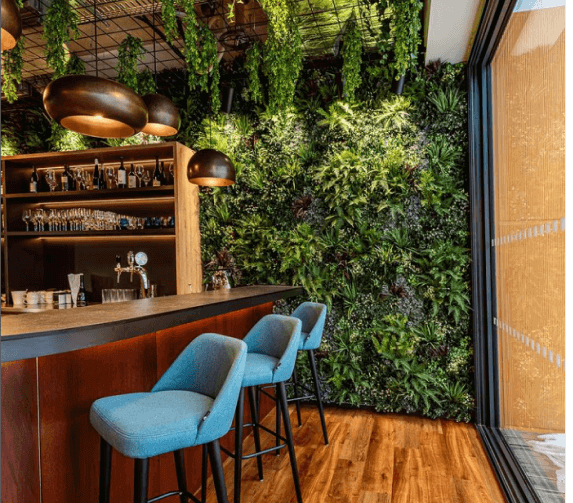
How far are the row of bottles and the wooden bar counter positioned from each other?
2.59 m

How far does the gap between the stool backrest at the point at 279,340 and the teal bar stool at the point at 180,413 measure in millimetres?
618

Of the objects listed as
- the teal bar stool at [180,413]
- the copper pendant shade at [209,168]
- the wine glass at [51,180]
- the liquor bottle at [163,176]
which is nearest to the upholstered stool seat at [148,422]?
the teal bar stool at [180,413]

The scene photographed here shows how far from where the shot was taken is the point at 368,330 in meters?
4.25

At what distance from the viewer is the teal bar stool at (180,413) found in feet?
5.07

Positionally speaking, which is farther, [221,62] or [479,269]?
[221,62]

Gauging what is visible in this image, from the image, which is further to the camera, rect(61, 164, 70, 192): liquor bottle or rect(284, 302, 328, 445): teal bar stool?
rect(61, 164, 70, 192): liquor bottle

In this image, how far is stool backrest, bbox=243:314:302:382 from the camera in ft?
8.34

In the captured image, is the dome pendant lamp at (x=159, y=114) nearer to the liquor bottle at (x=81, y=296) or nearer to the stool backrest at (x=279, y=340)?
the stool backrest at (x=279, y=340)

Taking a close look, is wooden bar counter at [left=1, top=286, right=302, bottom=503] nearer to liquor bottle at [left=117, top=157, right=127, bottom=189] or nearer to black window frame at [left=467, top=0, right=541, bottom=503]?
black window frame at [left=467, top=0, right=541, bottom=503]

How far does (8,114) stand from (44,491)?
195 inches

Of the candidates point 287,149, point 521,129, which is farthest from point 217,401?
point 287,149

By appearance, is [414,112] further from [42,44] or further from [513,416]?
[42,44]

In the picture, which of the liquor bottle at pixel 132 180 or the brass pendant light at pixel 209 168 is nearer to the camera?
the brass pendant light at pixel 209 168

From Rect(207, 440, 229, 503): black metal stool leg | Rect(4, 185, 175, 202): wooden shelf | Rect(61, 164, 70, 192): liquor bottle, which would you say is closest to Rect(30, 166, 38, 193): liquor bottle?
Rect(4, 185, 175, 202): wooden shelf
